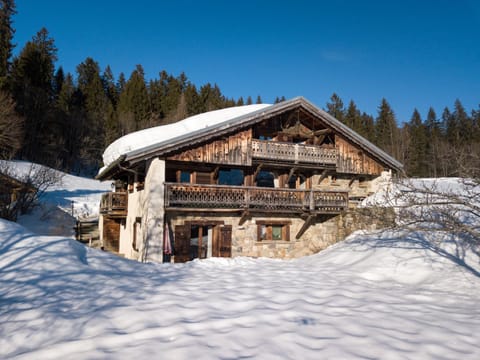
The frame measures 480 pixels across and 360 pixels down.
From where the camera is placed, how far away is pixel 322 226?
16.5m

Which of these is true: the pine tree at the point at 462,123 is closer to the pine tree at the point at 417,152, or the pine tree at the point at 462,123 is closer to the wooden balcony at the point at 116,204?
the pine tree at the point at 417,152

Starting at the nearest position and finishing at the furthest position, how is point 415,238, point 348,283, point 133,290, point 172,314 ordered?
point 172,314, point 133,290, point 348,283, point 415,238

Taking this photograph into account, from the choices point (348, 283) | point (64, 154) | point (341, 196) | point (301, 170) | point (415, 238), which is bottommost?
point (348, 283)

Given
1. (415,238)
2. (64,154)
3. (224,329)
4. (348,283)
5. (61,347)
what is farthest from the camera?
(64,154)

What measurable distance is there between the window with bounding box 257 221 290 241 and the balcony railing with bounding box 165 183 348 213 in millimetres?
956

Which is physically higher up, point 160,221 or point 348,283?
point 160,221

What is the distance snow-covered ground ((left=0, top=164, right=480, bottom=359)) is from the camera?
4055 millimetres

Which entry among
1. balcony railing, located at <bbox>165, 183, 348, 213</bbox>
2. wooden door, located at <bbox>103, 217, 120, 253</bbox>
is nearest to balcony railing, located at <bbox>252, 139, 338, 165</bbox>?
balcony railing, located at <bbox>165, 183, 348, 213</bbox>

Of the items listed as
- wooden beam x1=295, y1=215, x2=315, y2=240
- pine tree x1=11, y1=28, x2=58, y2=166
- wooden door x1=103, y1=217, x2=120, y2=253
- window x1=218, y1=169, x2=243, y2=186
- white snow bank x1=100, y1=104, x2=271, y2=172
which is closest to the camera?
wooden beam x1=295, y1=215, x2=315, y2=240

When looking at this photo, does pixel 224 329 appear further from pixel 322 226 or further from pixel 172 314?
pixel 322 226

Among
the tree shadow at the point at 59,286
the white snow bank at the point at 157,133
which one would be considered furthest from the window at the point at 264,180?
the white snow bank at the point at 157,133

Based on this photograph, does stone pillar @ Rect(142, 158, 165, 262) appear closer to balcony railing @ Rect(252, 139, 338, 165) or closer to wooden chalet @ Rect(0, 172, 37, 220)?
balcony railing @ Rect(252, 139, 338, 165)

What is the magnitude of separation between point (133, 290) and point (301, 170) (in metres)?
12.5

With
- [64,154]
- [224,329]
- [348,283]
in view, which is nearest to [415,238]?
[348,283]
